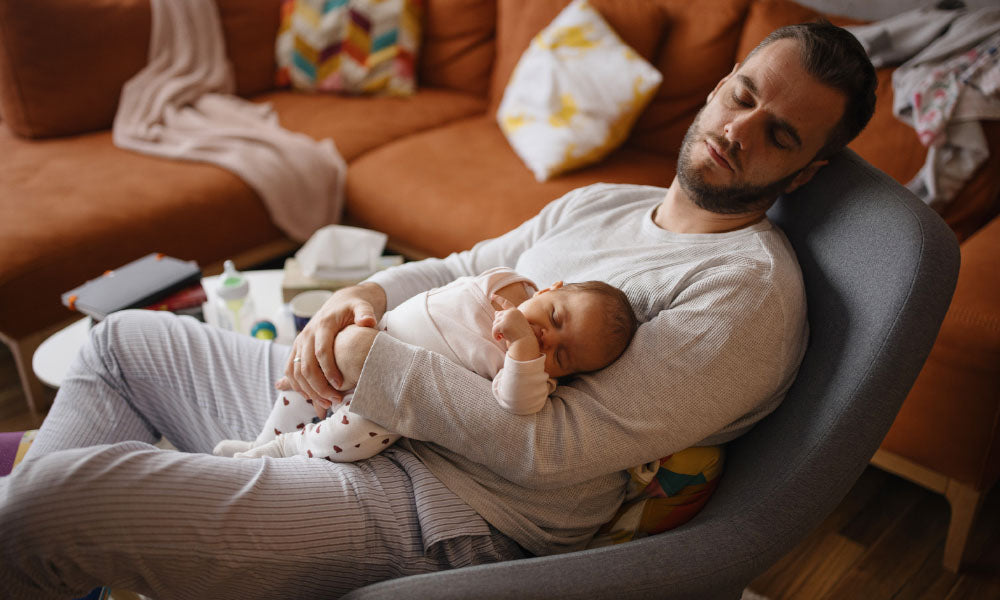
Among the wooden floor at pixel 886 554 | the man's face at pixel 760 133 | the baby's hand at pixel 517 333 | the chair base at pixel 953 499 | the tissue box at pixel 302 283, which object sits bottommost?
the wooden floor at pixel 886 554

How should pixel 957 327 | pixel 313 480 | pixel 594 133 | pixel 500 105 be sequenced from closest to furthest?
pixel 313 480, pixel 957 327, pixel 594 133, pixel 500 105

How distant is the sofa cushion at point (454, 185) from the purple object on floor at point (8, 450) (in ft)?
4.32

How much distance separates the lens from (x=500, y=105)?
2.94 meters

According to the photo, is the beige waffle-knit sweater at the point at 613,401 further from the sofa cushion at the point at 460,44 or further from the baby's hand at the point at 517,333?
the sofa cushion at the point at 460,44

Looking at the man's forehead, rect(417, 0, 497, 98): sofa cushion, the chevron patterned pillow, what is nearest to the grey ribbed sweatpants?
the man's forehead

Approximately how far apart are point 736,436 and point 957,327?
0.78 m

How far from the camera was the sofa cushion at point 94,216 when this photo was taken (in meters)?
2.09

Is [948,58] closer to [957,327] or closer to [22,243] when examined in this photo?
[957,327]

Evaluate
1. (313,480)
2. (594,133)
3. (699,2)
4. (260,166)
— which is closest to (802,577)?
(313,480)

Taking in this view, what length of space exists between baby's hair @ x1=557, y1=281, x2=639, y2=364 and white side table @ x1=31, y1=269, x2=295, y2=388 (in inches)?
34.7

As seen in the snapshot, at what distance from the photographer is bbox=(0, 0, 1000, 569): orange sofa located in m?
1.75

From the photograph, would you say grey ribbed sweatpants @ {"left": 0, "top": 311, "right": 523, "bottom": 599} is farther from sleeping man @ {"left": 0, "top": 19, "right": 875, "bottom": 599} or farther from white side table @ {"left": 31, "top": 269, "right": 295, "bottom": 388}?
white side table @ {"left": 31, "top": 269, "right": 295, "bottom": 388}

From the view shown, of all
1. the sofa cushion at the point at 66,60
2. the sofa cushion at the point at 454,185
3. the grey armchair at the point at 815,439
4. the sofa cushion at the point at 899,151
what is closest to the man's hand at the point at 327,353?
the grey armchair at the point at 815,439

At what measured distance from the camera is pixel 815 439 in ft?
3.36
